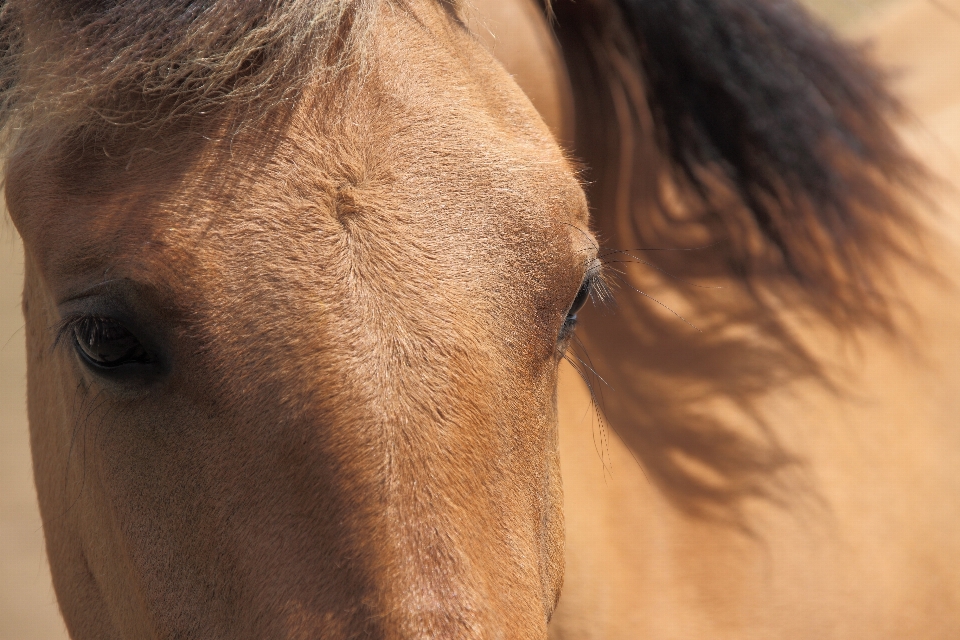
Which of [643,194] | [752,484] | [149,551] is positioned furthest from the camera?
[643,194]

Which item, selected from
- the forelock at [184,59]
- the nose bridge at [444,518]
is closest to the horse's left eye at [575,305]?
the nose bridge at [444,518]

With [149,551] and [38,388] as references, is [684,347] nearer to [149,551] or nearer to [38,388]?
[149,551]

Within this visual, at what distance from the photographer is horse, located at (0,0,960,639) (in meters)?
1.00

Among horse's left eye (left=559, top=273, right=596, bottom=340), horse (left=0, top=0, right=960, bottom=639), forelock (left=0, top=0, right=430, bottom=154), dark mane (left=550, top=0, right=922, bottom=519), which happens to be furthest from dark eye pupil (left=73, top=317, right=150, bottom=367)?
dark mane (left=550, top=0, right=922, bottom=519)

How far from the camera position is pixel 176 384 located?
1.06m

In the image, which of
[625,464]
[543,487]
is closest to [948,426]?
[625,464]

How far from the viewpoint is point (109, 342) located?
1.09m

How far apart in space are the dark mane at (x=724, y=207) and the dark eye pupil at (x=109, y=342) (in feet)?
3.45

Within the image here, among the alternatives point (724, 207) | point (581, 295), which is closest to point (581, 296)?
point (581, 295)

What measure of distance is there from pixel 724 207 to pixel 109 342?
4.28ft

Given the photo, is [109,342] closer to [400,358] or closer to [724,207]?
[400,358]

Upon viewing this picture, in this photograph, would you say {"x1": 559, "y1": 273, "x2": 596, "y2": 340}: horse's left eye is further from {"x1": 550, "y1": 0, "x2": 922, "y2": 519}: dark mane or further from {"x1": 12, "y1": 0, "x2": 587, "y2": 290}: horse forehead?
{"x1": 550, "y1": 0, "x2": 922, "y2": 519}: dark mane

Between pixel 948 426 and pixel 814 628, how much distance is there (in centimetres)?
55

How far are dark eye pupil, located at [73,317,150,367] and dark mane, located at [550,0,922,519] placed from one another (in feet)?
3.45
